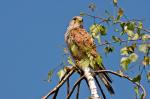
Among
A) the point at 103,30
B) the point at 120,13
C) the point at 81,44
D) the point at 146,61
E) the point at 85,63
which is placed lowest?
the point at 146,61

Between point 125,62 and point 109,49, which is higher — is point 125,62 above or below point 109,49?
below

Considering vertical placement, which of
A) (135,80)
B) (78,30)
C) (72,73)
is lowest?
(135,80)

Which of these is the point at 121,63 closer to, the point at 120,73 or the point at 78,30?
the point at 120,73

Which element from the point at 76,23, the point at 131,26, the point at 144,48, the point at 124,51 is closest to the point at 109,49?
the point at 131,26

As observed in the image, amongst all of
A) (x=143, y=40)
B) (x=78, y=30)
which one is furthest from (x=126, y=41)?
(x=78, y=30)

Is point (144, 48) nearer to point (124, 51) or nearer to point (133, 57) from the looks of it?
point (133, 57)

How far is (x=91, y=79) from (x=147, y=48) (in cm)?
81

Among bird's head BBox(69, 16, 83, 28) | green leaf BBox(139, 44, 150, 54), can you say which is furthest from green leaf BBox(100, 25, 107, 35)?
bird's head BBox(69, 16, 83, 28)

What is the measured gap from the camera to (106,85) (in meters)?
6.41

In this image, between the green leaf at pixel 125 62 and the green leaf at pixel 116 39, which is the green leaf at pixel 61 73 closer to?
the green leaf at pixel 116 39

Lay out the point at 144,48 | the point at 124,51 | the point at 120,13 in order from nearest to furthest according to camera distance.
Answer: the point at 144,48 < the point at 124,51 < the point at 120,13

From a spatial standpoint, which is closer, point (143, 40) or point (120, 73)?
point (143, 40)

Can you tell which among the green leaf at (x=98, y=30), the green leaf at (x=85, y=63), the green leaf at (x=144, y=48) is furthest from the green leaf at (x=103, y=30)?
the green leaf at (x=144, y=48)

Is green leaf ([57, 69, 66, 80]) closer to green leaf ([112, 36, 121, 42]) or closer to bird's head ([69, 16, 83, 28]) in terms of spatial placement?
green leaf ([112, 36, 121, 42])
